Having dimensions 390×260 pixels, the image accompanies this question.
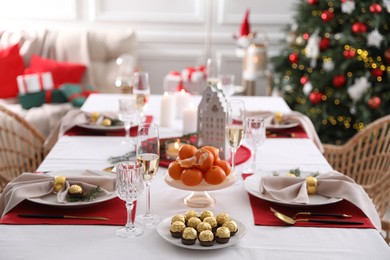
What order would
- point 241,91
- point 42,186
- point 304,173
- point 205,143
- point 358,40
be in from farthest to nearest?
point 241,91, point 358,40, point 205,143, point 304,173, point 42,186

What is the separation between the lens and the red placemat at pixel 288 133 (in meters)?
2.40

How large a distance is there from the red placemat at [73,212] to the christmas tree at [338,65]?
243 cm

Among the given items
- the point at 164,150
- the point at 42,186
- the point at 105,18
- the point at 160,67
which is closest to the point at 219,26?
the point at 160,67

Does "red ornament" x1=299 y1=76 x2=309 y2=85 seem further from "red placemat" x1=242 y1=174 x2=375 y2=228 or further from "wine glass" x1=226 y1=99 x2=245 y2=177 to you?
"red placemat" x1=242 y1=174 x2=375 y2=228

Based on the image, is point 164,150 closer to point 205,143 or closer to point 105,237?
point 205,143

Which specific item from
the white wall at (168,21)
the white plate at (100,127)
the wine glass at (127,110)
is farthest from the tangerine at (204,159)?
the white wall at (168,21)

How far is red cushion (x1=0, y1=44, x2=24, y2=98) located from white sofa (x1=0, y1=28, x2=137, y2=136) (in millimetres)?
103

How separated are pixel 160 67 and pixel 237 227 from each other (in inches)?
139

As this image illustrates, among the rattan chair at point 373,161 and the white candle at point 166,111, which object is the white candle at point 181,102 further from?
the rattan chair at point 373,161

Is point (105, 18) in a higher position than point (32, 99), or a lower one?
higher

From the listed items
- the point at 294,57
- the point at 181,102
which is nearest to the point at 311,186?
the point at 181,102

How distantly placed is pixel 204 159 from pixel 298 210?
29 cm

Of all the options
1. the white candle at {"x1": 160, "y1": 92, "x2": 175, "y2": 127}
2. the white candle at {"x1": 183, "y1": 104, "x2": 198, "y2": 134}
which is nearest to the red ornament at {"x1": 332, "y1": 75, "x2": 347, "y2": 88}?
the white candle at {"x1": 160, "y1": 92, "x2": 175, "y2": 127}

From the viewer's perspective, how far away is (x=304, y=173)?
1852 mm
